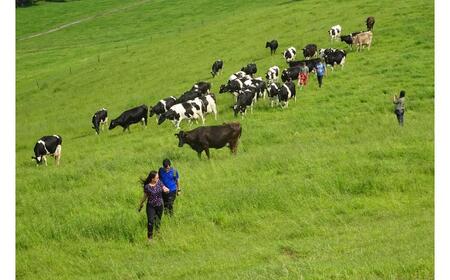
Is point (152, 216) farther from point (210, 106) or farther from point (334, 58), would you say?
point (334, 58)

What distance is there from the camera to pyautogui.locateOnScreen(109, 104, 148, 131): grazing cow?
28391 mm

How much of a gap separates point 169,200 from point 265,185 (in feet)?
9.55

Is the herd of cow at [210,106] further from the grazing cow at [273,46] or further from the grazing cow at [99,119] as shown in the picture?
the grazing cow at [273,46]

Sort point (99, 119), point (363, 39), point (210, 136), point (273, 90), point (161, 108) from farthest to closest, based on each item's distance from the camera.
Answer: point (363, 39) → point (99, 119) → point (161, 108) → point (273, 90) → point (210, 136)

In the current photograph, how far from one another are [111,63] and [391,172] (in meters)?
39.5

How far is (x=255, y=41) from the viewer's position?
4631 cm

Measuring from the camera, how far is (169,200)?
46.2ft

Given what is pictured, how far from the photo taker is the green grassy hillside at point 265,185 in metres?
11.3

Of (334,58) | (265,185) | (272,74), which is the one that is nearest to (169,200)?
(265,185)

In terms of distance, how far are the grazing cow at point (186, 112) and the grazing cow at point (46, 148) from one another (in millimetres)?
5362

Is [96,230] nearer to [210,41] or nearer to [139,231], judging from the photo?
[139,231]

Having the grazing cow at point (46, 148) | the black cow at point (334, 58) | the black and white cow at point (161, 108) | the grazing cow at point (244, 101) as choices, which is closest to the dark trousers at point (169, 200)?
the grazing cow at point (46, 148)
